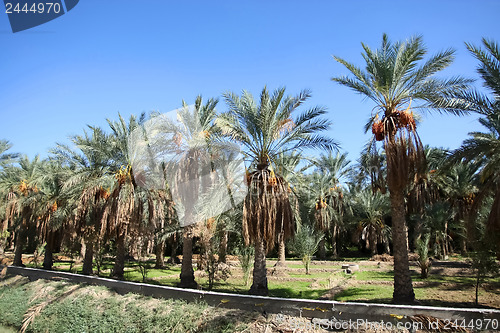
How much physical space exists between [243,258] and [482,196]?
1032cm

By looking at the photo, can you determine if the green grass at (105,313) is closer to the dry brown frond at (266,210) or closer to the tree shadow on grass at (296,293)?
the dry brown frond at (266,210)

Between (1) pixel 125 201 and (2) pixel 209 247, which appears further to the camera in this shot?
(1) pixel 125 201

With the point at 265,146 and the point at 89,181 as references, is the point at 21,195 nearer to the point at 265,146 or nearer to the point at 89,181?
the point at 89,181

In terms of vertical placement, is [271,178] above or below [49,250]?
above

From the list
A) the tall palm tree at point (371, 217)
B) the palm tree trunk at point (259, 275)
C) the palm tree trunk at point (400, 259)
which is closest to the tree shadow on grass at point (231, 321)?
the palm tree trunk at point (259, 275)

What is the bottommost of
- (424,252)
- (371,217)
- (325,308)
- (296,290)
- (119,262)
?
(296,290)

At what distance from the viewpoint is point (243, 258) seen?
16.5 metres

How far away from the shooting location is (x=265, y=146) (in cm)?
1277

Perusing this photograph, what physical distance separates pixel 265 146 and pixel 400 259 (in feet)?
19.7

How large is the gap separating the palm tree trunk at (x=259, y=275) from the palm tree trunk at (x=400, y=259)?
4.34 metres

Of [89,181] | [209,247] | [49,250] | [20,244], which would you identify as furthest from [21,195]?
[209,247]

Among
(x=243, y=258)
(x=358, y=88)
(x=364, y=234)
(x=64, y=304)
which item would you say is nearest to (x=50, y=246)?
(x=64, y=304)

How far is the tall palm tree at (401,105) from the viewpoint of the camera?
10.4 metres

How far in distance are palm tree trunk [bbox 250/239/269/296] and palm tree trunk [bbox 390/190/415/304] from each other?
14.2 ft
